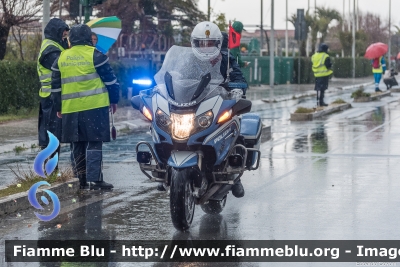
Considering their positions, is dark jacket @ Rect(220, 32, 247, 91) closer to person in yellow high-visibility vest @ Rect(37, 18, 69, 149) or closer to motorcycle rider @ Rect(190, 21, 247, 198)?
motorcycle rider @ Rect(190, 21, 247, 198)

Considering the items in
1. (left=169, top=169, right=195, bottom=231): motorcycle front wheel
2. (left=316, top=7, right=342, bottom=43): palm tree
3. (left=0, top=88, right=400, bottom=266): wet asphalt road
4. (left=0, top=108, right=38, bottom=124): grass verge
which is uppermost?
(left=316, top=7, right=342, bottom=43): palm tree

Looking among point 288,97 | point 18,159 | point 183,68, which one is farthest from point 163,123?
point 288,97

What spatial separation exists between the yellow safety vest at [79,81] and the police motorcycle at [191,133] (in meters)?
1.51

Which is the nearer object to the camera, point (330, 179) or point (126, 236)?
point (126, 236)

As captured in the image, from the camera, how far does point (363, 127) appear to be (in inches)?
765

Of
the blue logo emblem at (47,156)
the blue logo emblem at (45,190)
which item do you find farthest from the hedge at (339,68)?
the blue logo emblem at (45,190)

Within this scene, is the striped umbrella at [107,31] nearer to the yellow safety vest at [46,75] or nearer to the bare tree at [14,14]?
the yellow safety vest at [46,75]

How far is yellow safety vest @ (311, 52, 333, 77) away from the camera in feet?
83.1

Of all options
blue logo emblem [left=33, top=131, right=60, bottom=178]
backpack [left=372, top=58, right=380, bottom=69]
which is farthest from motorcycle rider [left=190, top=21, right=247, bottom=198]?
backpack [left=372, top=58, right=380, bottom=69]

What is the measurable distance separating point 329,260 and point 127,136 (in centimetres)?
1082

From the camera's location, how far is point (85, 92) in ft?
33.7

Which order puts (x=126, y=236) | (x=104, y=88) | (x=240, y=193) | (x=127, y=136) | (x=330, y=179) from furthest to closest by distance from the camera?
(x=127, y=136) < (x=330, y=179) < (x=104, y=88) < (x=240, y=193) < (x=126, y=236)

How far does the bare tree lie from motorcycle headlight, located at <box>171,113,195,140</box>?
1718 cm

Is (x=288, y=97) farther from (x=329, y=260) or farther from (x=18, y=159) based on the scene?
(x=329, y=260)
